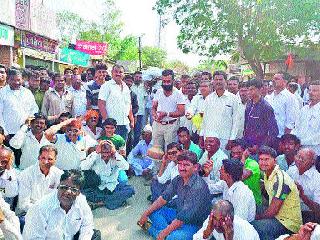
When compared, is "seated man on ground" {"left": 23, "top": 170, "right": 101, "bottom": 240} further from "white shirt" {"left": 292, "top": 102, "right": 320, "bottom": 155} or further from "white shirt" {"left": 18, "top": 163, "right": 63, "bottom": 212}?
"white shirt" {"left": 292, "top": 102, "right": 320, "bottom": 155}

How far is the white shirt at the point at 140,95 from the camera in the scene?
28.5 feet

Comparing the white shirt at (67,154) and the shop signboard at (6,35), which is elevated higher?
the shop signboard at (6,35)

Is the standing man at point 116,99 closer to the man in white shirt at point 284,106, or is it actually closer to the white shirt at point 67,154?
the white shirt at point 67,154

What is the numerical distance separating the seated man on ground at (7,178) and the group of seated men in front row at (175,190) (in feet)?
0.03

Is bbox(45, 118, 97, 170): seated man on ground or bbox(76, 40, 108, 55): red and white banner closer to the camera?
bbox(45, 118, 97, 170): seated man on ground

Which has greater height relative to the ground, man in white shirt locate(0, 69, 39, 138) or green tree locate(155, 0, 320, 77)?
green tree locate(155, 0, 320, 77)

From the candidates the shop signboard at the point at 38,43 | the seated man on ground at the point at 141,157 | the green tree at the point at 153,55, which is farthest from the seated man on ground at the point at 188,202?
the green tree at the point at 153,55

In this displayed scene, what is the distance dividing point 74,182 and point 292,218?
2129 millimetres

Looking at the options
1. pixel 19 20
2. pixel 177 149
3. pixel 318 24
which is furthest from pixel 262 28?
pixel 177 149

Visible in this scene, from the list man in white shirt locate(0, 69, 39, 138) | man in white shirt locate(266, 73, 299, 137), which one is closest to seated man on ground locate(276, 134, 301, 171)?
man in white shirt locate(266, 73, 299, 137)

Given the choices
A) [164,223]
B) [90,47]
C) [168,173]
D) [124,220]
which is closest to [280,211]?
[164,223]

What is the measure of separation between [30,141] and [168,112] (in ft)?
6.74

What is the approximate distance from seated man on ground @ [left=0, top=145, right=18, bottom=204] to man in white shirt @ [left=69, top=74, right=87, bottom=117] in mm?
2675

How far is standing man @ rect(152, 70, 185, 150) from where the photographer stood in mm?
6369
